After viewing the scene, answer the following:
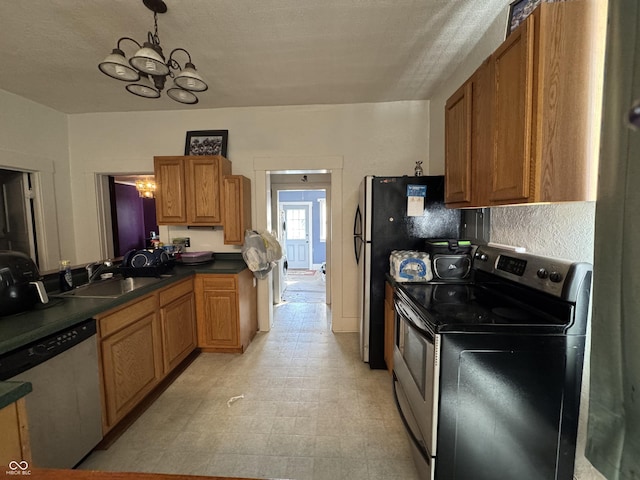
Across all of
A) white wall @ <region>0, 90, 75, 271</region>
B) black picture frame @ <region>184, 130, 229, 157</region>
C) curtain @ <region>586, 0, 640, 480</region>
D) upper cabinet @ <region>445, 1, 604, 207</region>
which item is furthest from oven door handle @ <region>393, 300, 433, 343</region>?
white wall @ <region>0, 90, 75, 271</region>

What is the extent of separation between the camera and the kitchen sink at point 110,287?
1.79 m

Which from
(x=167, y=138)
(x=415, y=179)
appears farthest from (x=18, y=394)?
(x=167, y=138)

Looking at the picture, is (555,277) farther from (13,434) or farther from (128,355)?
(128,355)

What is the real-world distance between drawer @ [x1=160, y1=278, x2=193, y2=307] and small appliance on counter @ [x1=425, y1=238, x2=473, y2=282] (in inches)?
82.7

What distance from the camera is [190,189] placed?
2896 mm

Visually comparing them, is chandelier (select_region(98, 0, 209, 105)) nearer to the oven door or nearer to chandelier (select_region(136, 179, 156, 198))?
the oven door

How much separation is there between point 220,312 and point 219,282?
30 centimetres

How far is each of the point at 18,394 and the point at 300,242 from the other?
22.0ft

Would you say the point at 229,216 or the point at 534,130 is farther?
the point at 229,216

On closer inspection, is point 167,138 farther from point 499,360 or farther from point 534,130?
point 499,360

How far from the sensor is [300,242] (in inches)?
293

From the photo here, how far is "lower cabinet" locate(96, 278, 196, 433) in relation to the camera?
163 cm

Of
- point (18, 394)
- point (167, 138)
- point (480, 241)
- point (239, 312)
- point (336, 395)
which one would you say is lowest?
point (336, 395)

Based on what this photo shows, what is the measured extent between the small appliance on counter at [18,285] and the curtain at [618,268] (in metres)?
2.50
